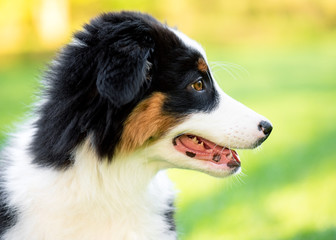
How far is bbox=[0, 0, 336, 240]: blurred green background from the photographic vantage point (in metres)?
5.28

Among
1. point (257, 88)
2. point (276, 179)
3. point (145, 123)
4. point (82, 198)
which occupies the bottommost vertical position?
point (257, 88)

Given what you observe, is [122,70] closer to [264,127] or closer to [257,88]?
[264,127]

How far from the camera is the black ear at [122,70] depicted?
9.14 ft

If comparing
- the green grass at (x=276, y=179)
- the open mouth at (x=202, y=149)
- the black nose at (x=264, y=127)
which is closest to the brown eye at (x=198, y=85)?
the open mouth at (x=202, y=149)

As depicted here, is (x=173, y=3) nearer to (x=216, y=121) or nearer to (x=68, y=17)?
(x=68, y=17)

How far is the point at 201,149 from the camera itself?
3.26 m

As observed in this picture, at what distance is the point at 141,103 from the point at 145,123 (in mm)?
109

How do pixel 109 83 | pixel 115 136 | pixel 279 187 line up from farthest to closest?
pixel 279 187
pixel 115 136
pixel 109 83

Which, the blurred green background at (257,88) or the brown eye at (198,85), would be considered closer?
the brown eye at (198,85)

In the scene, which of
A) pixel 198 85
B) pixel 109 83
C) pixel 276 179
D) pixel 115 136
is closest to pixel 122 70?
pixel 109 83

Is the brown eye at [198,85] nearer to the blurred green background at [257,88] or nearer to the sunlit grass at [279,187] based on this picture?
the blurred green background at [257,88]

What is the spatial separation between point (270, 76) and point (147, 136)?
1232 cm

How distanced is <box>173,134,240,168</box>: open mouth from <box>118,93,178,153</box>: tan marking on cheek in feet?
0.44

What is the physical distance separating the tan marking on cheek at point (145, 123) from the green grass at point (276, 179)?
815 mm
